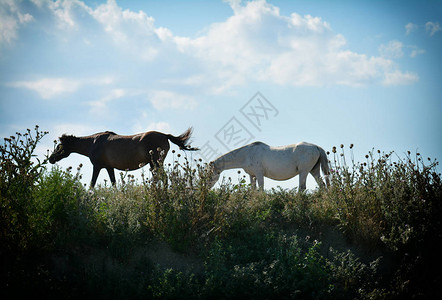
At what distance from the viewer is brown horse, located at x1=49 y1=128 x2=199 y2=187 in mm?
12461

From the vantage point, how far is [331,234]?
716cm

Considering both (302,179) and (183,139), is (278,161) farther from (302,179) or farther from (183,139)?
(183,139)

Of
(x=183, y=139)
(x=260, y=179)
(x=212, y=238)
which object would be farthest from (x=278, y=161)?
(x=212, y=238)

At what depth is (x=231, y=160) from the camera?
1198 cm

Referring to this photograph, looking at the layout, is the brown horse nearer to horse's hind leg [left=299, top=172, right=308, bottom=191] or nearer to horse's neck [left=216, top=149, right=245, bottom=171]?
horse's neck [left=216, top=149, right=245, bottom=171]

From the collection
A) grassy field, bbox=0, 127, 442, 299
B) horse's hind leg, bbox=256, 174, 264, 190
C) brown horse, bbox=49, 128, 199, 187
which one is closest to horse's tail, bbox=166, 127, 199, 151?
brown horse, bbox=49, 128, 199, 187

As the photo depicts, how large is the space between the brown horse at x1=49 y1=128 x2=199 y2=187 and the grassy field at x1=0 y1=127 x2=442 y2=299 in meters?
4.63

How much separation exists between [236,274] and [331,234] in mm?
2497

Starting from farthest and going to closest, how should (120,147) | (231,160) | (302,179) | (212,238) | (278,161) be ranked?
1. (120,147)
2. (231,160)
3. (278,161)
4. (302,179)
5. (212,238)

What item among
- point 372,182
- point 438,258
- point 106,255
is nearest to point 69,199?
point 106,255

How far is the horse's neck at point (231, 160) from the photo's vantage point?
11.9 meters

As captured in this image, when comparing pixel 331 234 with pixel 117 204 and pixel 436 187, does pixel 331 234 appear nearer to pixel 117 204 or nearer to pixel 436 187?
pixel 436 187

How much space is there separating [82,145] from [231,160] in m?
6.24

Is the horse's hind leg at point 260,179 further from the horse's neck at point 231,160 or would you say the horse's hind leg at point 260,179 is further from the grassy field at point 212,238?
the grassy field at point 212,238
